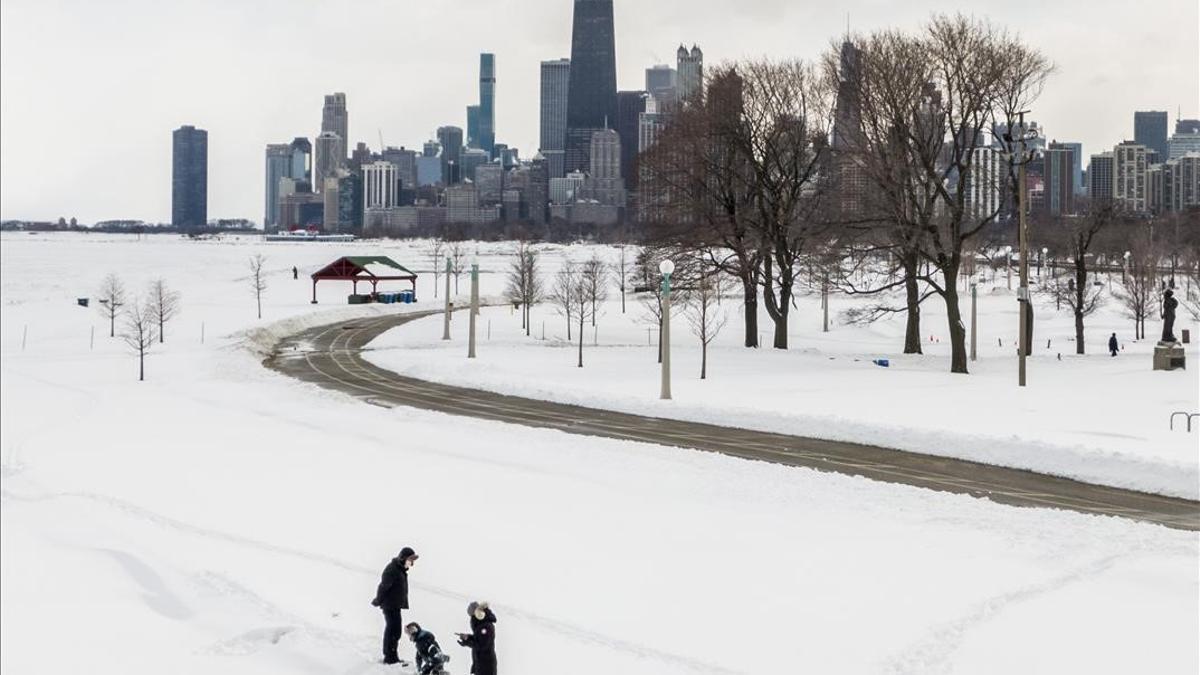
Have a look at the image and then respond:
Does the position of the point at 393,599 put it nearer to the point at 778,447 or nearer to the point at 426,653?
the point at 426,653

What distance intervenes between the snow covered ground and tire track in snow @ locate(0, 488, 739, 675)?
2.1 inches

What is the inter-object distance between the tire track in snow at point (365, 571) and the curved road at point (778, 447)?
382 inches

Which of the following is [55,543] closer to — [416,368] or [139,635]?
[139,635]

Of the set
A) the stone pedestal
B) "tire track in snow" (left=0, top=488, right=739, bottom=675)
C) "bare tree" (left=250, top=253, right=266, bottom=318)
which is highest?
"bare tree" (left=250, top=253, right=266, bottom=318)

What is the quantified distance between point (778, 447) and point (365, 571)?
12.0 m

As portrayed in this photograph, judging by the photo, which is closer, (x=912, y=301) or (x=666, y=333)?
(x=666, y=333)

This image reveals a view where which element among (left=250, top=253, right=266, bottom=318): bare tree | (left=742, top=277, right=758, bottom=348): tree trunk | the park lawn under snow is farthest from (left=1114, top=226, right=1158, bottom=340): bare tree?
(left=250, top=253, right=266, bottom=318): bare tree

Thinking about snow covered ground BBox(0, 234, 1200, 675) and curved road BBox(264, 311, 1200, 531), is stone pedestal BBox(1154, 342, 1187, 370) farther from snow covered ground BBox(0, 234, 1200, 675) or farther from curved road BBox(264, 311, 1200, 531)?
snow covered ground BBox(0, 234, 1200, 675)

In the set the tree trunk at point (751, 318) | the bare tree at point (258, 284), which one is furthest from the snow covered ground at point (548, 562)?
the bare tree at point (258, 284)

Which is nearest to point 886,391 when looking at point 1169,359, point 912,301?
point 1169,359

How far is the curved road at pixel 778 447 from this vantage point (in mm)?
20016

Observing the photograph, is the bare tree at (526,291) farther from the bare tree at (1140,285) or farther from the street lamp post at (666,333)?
the bare tree at (1140,285)

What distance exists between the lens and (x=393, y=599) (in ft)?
42.0

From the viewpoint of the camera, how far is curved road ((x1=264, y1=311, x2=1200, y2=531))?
20.0 metres
